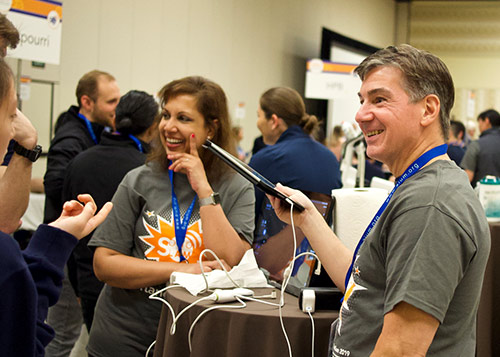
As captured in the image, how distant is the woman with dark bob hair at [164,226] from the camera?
2.00 metres

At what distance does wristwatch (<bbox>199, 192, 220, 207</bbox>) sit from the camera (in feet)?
6.62

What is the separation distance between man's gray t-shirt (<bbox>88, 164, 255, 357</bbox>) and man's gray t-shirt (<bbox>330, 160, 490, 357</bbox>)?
2.92 ft

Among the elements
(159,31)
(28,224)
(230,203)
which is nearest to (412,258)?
(230,203)

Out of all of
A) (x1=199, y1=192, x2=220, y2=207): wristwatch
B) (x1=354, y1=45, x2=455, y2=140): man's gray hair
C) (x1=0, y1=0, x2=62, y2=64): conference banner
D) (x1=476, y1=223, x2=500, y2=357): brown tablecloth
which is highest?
(x1=0, y1=0, x2=62, y2=64): conference banner

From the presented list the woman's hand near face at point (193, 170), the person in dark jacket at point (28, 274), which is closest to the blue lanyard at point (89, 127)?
the woman's hand near face at point (193, 170)

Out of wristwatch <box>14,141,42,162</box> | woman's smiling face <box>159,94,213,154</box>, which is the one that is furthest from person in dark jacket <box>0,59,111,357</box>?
woman's smiling face <box>159,94,213,154</box>

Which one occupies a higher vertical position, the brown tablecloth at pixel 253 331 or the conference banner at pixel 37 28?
the conference banner at pixel 37 28

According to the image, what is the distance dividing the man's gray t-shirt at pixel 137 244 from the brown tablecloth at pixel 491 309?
1.23 metres

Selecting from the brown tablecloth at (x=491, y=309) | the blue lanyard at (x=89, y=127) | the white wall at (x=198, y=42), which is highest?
the white wall at (x=198, y=42)

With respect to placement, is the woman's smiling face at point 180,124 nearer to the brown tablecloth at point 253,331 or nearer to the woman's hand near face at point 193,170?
the woman's hand near face at point 193,170

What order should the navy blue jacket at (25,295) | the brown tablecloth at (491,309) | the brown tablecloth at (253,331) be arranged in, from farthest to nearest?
the brown tablecloth at (491,309) < the brown tablecloth at (253,331) < the navy blue jacket at (25,295)

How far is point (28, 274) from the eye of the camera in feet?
3.36

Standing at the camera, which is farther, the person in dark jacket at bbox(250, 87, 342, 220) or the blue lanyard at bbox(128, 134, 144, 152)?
the person in dark jacket at bbox(250, 87, 342, 220)

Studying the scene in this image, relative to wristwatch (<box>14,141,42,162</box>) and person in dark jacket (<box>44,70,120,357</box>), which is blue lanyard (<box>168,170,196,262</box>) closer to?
wristwatch (<box>14,141,42,162</box>)
